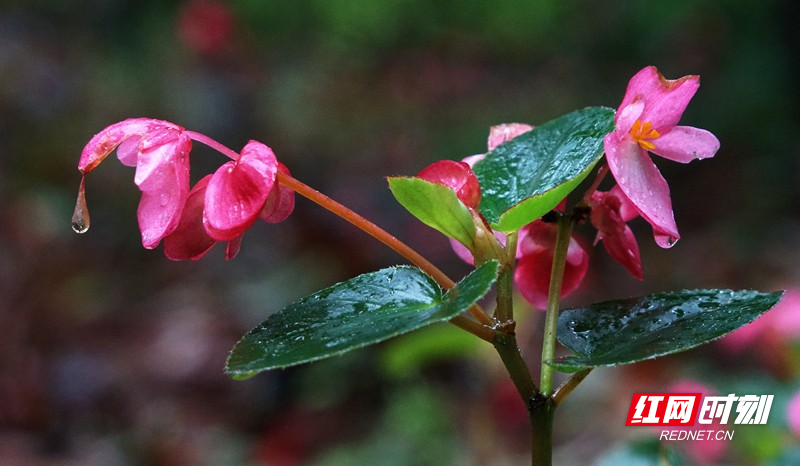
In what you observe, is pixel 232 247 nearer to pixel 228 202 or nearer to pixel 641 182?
pixel 228 202

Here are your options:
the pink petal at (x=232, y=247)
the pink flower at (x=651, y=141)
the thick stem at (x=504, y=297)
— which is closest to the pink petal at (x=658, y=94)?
the pink flower at (x=651, y=141)

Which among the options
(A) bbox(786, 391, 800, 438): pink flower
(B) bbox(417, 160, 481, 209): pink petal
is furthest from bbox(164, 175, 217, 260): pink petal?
(A) bbox(786, 391, 800, 438): pink flower

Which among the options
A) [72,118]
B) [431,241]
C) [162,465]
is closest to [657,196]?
[162,465]

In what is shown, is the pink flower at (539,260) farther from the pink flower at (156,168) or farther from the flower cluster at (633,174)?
the pink flower at (156,168)

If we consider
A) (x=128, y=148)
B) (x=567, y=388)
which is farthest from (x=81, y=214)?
(x=567, y=388)

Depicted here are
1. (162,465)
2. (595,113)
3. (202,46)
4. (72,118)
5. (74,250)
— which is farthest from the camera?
(72,118)

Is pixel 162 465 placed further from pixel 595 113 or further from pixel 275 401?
pixel 595 113

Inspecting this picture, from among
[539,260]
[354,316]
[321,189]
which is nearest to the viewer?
[354,316]
